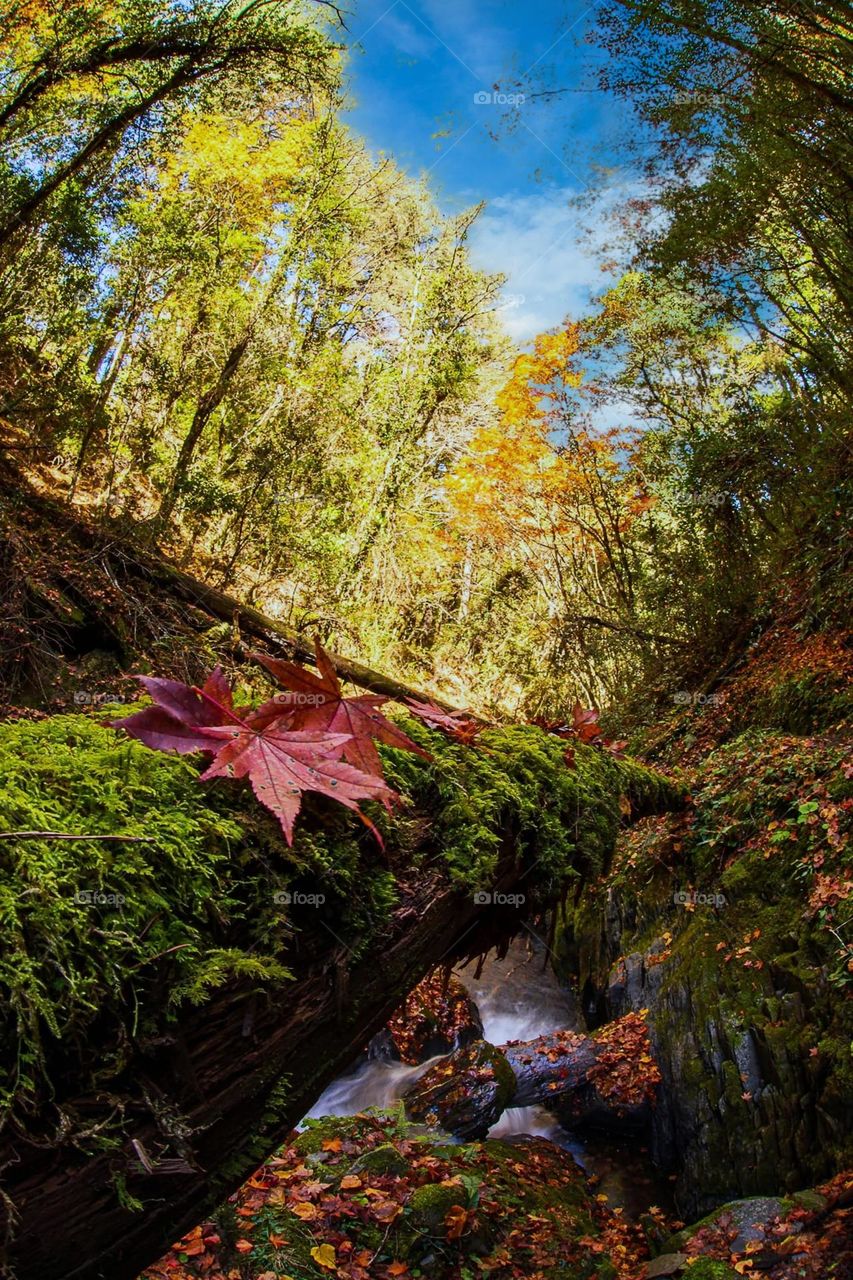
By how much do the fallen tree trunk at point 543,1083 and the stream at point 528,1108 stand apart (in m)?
0.15

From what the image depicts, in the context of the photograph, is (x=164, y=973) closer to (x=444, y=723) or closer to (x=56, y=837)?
(x=56, y=837)

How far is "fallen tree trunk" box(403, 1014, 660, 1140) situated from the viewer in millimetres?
5094

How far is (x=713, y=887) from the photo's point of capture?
17.2 ft

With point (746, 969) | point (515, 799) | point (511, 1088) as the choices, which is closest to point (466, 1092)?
point (511, 1088)

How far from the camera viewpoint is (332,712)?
4.12ft

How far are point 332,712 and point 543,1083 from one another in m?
5.77

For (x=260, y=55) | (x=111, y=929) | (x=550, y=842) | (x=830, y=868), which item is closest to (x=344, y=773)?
(x=111, y=929)

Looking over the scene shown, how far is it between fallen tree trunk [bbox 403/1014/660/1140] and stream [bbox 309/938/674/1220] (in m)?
0.15

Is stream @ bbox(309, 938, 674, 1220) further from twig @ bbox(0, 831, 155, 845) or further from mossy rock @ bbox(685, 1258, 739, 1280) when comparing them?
twig @ bbox(0, 831, 155, 845)

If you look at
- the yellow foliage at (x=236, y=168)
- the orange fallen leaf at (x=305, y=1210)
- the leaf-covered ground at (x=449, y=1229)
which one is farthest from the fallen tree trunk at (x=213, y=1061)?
the yellow foliage at (x=236, y=168)

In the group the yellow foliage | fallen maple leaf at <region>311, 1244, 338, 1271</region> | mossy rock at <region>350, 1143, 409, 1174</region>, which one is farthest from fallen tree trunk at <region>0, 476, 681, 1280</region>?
the yellow foliage

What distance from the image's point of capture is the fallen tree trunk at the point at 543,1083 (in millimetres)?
5094

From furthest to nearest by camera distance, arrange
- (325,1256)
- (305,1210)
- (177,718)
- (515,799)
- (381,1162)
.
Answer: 1. (381,1162)
2. (305,1210)
3. (325,1256)
4. (515,799)
5. (177,718)

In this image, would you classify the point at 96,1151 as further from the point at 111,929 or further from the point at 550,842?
the point at 550,842
